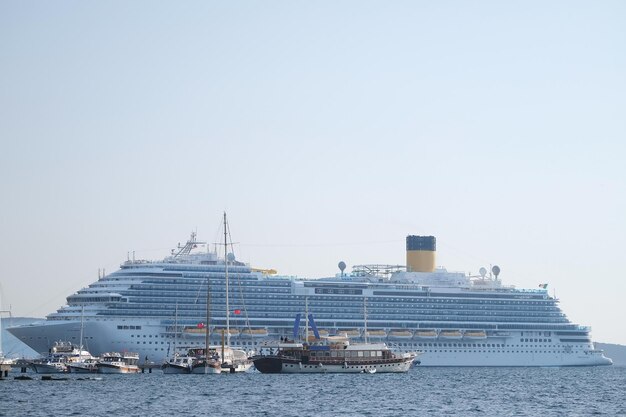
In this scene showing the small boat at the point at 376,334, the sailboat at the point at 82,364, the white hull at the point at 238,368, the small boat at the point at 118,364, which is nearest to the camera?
the sailboat at the point at 82,364

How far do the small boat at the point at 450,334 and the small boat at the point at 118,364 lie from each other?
1761 inches

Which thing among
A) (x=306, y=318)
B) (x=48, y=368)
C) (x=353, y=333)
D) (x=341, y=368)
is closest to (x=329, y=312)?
(x=353, y=333)

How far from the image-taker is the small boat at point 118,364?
13188 centimetres

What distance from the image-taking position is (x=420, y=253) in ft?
600

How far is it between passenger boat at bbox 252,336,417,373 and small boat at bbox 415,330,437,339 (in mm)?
30894

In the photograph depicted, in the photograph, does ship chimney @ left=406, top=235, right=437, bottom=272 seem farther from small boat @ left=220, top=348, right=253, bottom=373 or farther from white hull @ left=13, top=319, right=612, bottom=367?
small boat @ left=220, top=348, right=253, bottom=373

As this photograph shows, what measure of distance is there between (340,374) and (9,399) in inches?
2037

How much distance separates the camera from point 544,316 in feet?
598

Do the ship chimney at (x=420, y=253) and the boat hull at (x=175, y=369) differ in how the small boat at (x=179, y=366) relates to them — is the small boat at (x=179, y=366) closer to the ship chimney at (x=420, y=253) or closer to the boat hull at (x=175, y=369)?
the boat hull at (x=175, y=369)

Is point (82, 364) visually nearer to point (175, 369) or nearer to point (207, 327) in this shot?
point (175, 369)

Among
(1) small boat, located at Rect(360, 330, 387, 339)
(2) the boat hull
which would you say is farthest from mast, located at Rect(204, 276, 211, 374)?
(1) small boat, located at Rect(360, 330, 387, 339)

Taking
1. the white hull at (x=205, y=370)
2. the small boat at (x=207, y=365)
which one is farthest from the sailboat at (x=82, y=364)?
the white hull at (x=205, y=370)

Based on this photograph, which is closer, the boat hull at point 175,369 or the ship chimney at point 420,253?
the boat hull at point 175,369

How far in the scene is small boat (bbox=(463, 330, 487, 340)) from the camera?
175 m
